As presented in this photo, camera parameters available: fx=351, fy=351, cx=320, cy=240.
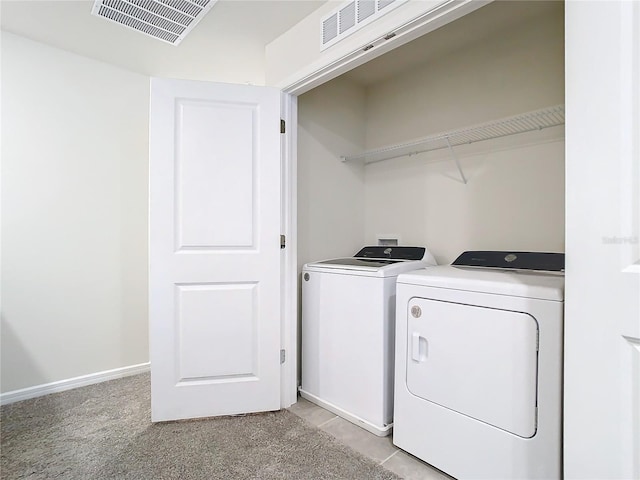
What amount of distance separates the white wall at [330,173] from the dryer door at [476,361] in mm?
1024

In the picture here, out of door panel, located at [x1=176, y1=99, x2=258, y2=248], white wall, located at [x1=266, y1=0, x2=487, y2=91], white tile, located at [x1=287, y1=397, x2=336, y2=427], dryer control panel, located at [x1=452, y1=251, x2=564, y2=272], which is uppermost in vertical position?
white wall, located at [x1=266, y1=0, x2=487, y2=91]

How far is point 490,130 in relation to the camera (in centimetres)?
209

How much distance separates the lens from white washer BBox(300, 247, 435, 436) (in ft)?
6.15

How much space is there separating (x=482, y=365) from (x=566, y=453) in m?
0.42

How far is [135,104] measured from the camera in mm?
2697

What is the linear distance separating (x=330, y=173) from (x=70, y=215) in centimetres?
184

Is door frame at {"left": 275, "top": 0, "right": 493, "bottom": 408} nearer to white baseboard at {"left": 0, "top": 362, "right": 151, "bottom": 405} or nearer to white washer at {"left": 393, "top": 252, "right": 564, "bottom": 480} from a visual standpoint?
white washer at {"left": 393, "top": 252, "right": 564, "bottom": 480}

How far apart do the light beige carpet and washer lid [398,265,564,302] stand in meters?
0.87

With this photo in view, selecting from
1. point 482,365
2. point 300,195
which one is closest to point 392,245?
point 300,195

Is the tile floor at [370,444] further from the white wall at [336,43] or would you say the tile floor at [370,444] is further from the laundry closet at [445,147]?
the white wall at [336,43]

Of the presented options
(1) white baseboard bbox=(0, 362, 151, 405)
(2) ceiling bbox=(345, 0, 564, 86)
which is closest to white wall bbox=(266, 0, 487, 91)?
(2) ceiling bbox=(345, 0, 564, 86)

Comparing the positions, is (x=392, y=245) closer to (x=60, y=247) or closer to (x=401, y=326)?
(x=401, y=326)

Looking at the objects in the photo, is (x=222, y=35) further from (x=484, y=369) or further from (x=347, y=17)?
(x=484, y=369)

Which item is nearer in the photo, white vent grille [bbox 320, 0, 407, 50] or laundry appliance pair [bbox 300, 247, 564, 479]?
laundry appliance pair [bbox 300, 247, 564, 479]
